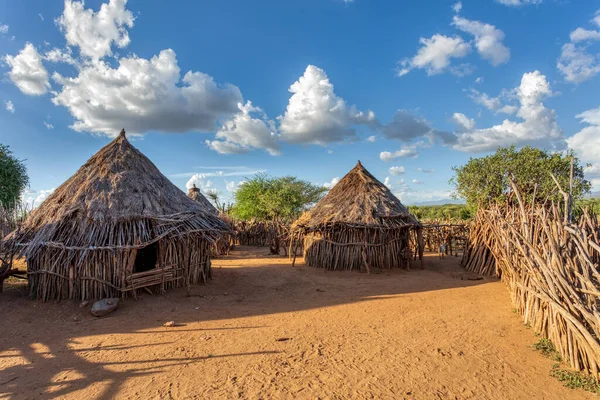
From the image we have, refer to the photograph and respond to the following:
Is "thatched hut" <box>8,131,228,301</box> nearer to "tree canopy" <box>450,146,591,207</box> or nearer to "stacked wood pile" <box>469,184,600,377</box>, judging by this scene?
"stacked wood pile" <box>469,184,600,377</box>

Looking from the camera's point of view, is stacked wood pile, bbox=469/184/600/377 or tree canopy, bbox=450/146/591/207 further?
tree canopy, bbox=450/146/591/207

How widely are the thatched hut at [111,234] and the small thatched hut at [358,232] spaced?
150 inches

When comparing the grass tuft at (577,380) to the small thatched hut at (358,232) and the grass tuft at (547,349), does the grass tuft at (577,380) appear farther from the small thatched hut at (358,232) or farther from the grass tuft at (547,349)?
the small thatched hut at (358,232)

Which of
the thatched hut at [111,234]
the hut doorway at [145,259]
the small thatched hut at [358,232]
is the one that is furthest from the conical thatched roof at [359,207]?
the hut doorway at [145,259]

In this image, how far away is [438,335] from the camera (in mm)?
5145

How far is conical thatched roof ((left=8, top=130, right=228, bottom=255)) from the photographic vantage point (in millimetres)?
6910

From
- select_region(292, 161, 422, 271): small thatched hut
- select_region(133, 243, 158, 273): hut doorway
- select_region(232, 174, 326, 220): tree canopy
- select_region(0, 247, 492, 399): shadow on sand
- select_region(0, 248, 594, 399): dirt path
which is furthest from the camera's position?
select_region(232, 174, 326, 220): tree canopy

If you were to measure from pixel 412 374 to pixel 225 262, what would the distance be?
32.5 feet

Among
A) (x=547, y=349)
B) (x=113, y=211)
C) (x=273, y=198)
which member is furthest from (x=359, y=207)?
(x=273, y=198)

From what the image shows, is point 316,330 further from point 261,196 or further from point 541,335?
point 261,196

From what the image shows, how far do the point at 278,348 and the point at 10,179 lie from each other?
2064 cm

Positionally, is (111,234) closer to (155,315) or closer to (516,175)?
(155,315)

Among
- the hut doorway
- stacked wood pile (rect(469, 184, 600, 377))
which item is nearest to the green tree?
the hut doorway

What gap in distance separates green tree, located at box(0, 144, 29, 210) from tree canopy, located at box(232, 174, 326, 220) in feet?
51.7
